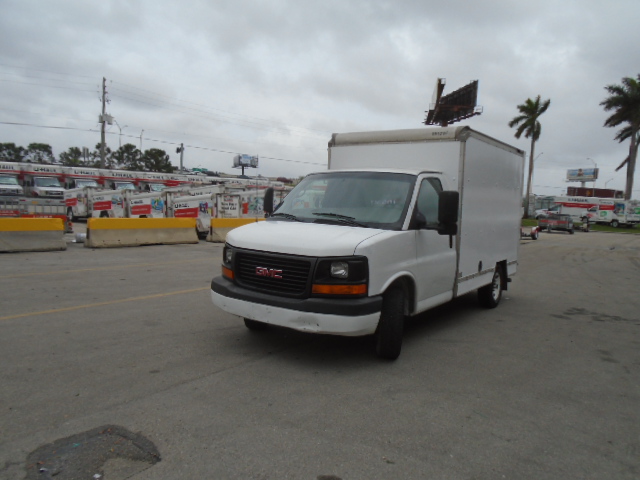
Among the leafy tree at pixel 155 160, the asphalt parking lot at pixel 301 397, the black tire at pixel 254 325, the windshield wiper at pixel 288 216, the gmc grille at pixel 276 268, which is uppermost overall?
the leafy tree at pixel 155 160

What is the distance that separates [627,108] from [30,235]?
56869 millimetres

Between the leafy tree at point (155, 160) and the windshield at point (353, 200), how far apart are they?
266 ft

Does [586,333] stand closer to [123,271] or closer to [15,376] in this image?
[15,376]

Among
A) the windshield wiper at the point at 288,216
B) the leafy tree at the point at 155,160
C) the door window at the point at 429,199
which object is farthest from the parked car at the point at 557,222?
the leafy tree at the point at 155,160

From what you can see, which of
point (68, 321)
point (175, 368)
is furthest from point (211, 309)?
point (175, 368)

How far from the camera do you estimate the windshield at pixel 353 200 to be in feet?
17.3

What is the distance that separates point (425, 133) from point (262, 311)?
3364mm

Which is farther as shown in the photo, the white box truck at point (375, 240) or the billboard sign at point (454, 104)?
the billboard sign at point (454, 104)

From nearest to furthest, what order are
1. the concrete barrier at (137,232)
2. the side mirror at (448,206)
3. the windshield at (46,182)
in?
the side mirror at (448,206) < the concrete barrier at (137,232) < the windshield at (46,182)

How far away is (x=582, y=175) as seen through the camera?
108 metres

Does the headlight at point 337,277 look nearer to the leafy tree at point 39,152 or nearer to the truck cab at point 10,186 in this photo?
the truck cab at point 10,186

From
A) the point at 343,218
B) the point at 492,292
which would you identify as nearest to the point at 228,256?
the point at 343,218

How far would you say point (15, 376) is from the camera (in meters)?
4.28

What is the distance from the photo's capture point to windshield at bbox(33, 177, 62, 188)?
1299 inches
